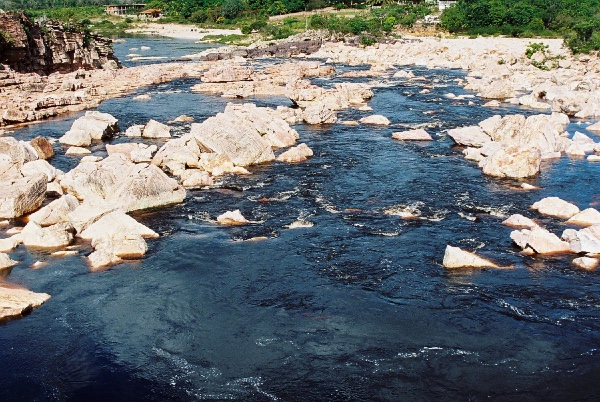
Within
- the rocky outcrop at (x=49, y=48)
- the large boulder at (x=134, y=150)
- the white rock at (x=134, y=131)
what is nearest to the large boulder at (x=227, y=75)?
the rocky outcrop at (x=49, y=48)

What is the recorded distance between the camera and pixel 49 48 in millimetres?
48438

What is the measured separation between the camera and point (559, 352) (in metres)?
11.0

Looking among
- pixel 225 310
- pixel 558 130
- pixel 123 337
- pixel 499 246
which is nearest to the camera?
pixel 123 337

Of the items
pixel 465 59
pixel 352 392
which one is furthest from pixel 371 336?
pixel 465 59

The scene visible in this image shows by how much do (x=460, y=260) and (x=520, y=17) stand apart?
63.5 metres

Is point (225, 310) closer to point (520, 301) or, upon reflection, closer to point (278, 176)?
point (520, 301)

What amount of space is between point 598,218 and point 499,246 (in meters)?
3.29

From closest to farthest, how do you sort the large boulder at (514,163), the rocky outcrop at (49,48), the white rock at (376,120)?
the large boulder at (514,163) → the white rock at (376,120) → the rocky outcrop at (49,48)

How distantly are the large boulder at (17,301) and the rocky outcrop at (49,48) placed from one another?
34549 millimetres

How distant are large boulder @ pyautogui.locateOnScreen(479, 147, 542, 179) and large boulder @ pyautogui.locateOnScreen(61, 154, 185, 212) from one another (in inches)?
413

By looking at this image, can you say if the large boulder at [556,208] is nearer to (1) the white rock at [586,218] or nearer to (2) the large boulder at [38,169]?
(1) the white rock at [586,218]

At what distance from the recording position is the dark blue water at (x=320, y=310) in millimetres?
10359

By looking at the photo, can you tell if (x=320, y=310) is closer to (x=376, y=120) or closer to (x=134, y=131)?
(x=134, y=131)

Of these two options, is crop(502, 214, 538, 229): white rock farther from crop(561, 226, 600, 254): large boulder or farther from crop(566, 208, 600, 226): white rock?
crop(561, 226, 600, 254): large boulder
